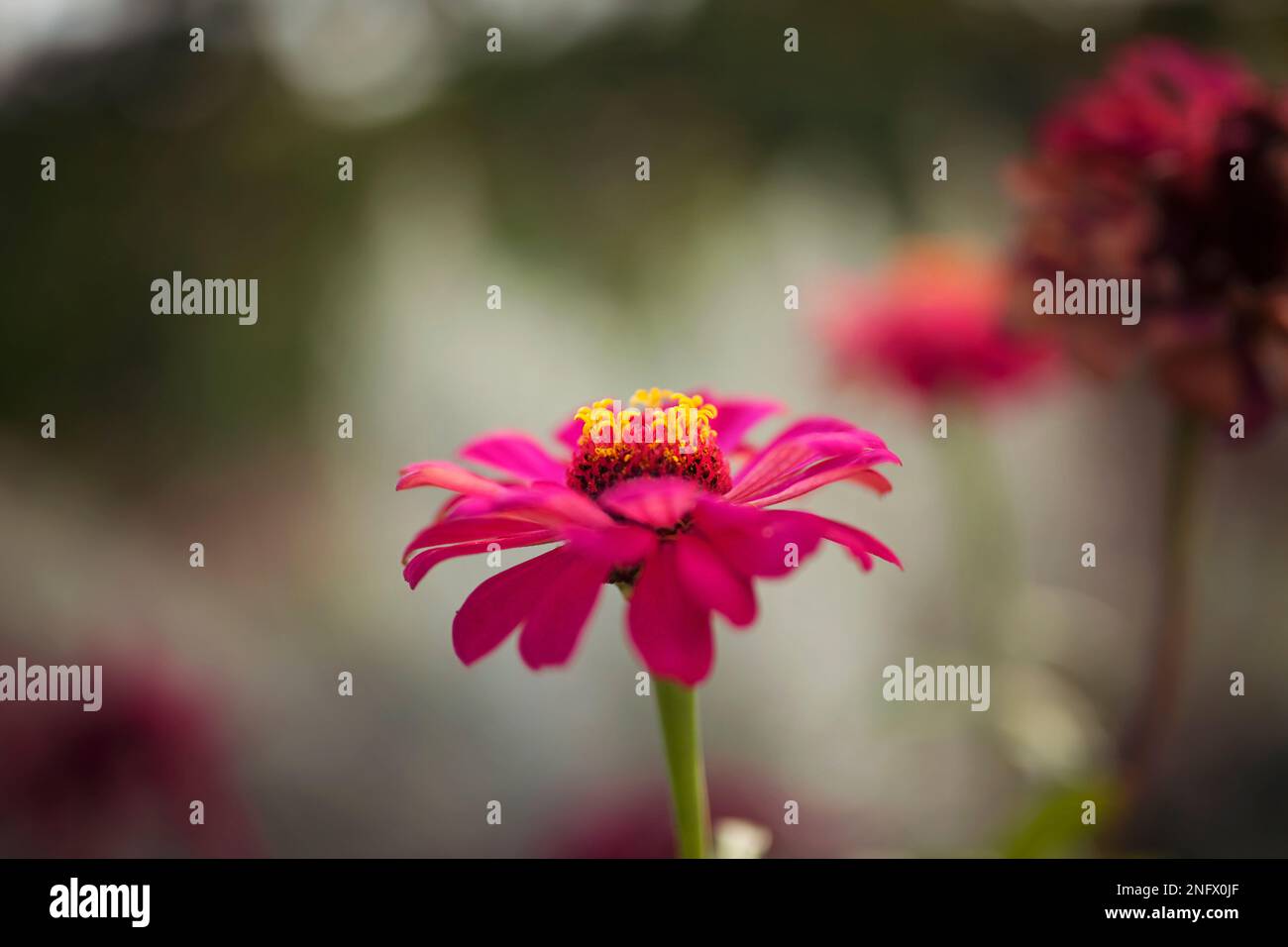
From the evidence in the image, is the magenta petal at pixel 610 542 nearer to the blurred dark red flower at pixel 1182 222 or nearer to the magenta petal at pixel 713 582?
the magenta petal at pixel 713 582

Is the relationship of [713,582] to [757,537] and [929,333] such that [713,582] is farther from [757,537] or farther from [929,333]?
[929,333]

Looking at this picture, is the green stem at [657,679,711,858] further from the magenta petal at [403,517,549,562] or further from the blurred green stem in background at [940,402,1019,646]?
the blurred green stem in background at [940,402,1019,646]

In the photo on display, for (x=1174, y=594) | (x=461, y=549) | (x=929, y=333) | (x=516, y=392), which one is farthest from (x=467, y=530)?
(x=516, y=392)

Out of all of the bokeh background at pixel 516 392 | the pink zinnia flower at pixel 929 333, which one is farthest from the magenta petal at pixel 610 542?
the bokeh background at pixel 516 392

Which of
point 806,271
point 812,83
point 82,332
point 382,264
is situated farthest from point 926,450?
point 82,332

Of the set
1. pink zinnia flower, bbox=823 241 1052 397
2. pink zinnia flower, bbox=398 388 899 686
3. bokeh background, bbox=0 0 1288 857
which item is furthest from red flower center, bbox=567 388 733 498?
bokeh background, bbox=0 0 1288 857
